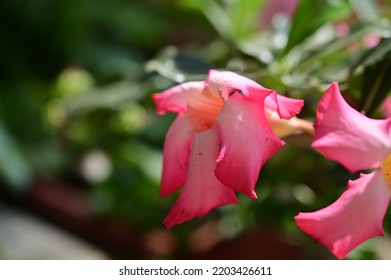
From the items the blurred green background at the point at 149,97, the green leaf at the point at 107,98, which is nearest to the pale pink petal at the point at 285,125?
the blurred green background at the point at 149,97

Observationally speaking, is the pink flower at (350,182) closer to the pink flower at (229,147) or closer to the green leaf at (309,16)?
the pink flower at (229,147)

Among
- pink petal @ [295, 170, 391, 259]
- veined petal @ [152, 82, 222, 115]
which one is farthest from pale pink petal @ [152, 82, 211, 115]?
pink petal @ [295, 170, 391, 259]

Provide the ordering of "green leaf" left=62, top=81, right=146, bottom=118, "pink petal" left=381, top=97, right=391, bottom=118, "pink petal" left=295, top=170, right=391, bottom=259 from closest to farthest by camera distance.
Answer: "pink petal" left=295, top=170, right=391, bottom=259
"pink petal" left=381, top=97, right=391, bottom=118
"green leaf" left=62, top=81, right=146, bottom=118

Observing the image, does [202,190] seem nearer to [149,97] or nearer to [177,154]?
[177,154]

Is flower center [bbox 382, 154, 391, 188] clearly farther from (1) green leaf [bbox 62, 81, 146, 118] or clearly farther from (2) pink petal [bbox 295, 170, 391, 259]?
(1) green leaf [bbox 62, 81, 146, 118]

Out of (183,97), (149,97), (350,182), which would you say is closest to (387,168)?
(350,182)

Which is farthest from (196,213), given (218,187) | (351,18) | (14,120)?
(14,120)
